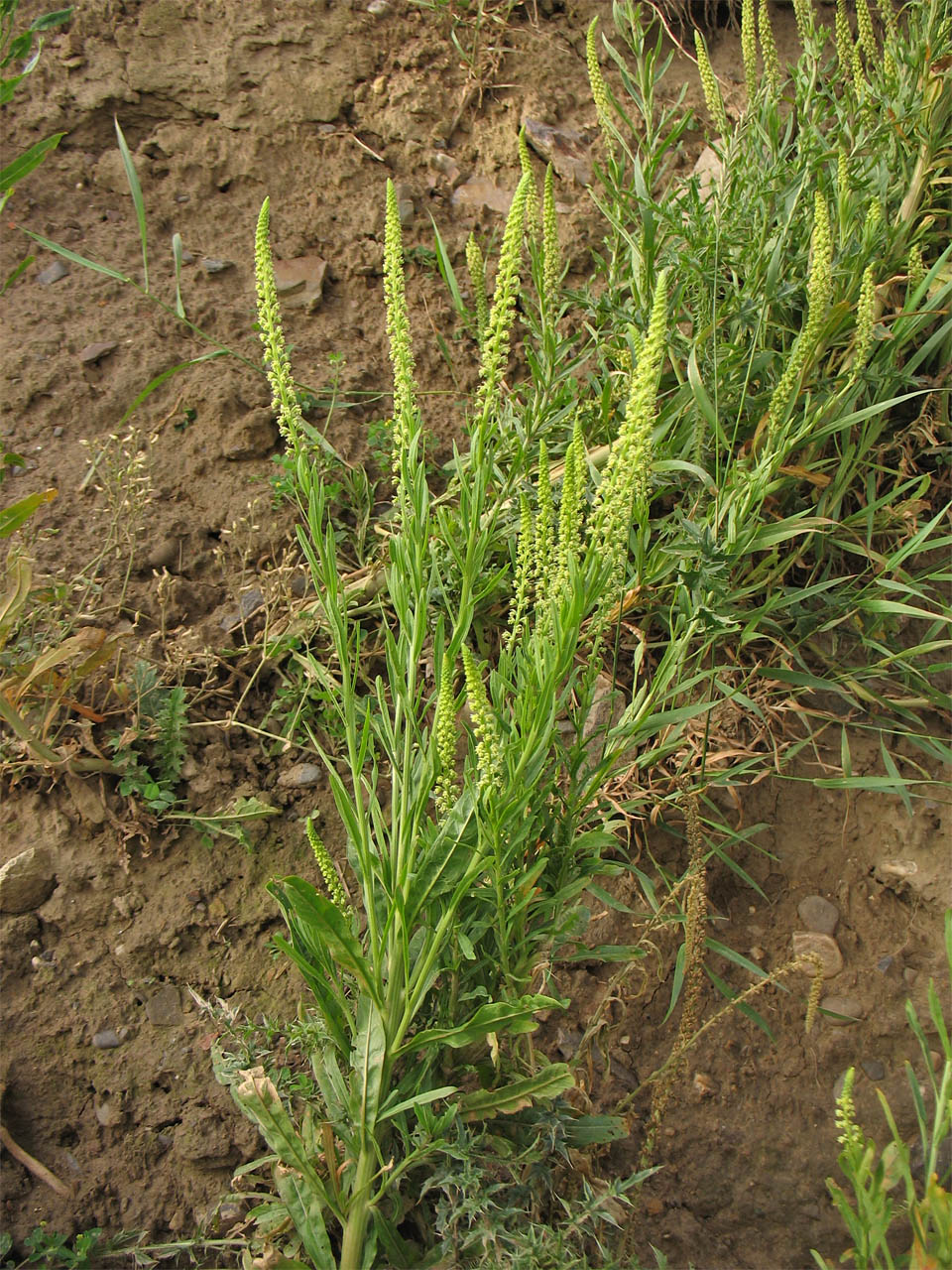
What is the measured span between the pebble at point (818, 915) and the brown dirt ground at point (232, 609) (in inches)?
0.7

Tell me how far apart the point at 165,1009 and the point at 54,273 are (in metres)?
1.92

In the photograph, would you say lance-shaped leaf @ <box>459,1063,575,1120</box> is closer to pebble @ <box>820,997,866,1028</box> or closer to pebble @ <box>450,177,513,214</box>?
pebble @ <box>820,997,866,1028</box>

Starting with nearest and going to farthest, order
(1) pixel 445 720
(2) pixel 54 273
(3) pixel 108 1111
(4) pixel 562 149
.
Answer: (1) pixel 445 720
(3) pixel 108 1111
(2) pixel 54 273
(4) pixel 562 149

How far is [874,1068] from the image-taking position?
1.89 meters

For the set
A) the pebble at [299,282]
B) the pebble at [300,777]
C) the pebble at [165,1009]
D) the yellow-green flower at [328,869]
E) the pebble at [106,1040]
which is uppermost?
the pebble at [299,282]

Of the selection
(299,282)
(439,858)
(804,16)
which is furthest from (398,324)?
(804,16)

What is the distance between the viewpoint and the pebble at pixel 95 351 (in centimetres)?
250

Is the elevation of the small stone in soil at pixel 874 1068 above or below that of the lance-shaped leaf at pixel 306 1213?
below

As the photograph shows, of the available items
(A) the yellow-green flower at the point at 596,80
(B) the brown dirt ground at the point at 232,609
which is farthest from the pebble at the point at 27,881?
(A) the yellow-green flower at the point at 596,80

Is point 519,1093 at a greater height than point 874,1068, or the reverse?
point 519,1093

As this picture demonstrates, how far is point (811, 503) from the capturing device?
2262 mm

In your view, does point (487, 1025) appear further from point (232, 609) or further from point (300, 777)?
point (232, 609)

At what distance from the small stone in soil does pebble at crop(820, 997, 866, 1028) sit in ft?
0.23

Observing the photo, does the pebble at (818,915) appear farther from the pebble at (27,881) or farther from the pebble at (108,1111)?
the pebble at (27,881)
